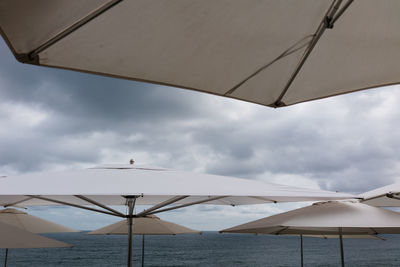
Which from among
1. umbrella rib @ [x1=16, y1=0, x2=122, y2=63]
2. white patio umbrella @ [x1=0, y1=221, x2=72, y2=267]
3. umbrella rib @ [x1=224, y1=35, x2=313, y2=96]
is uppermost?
umbrella rib @ [x1=224, y1=35, x2=313, y2=96]

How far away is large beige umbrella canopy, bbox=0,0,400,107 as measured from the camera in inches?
88.7

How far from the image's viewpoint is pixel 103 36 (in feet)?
8.05

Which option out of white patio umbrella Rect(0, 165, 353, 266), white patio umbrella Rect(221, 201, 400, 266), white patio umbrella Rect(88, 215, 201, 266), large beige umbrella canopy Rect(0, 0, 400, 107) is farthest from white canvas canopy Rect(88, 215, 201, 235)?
large beige umbrella canopy Rect(0, 0, 400, 107)

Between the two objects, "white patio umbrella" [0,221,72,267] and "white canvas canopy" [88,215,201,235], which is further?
"white canvas canopy" [88,215,201,235]

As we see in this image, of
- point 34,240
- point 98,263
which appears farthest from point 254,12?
point 98,263

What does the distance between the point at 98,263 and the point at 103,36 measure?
55.6 metres

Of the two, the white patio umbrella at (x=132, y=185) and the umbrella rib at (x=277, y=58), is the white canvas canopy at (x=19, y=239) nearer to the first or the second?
the white patio umbrella at (x=132, y=185)

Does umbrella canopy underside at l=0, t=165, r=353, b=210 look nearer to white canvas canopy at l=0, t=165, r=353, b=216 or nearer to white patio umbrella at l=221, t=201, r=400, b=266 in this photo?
white canvas canopy at l=0, t=165, r=353, b=216

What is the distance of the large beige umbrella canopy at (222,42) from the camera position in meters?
2.25

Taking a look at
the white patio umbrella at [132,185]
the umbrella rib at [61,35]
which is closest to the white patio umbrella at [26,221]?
the white patio umbrella at [132,185]

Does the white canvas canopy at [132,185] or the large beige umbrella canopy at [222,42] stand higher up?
the large beige umbrella canopy at [222,42]

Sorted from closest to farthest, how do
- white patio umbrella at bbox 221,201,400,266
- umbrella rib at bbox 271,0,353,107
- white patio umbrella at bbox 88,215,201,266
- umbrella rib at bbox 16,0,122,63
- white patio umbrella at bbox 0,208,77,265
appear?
umbrella rib at bbox 16,0,122,63 → umbrella rib at bbox 271,0,353,107 → white patio umbrella at bbox 221,201,400,266 → white patio umbrella at bbox 0,208,77,265 → white patio umbrella at bbox 88,215,201,266

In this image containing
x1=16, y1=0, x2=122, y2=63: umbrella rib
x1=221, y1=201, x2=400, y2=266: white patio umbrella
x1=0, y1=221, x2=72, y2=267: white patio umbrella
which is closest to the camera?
x1=16, y1=0, x2=122, y2=63: umbrella rib

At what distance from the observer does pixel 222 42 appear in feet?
9.25
